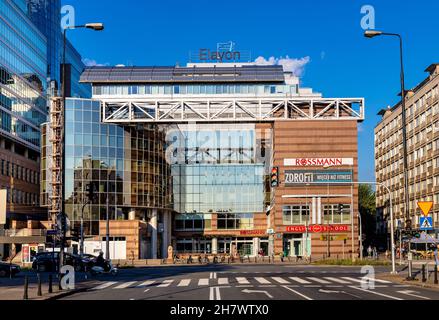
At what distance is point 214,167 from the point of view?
105000mm

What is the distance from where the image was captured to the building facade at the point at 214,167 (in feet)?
272

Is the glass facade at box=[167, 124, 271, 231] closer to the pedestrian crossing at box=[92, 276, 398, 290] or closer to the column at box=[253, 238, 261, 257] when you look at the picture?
the column at box=[253, 238, 261, 257]

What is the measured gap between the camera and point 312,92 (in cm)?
11569

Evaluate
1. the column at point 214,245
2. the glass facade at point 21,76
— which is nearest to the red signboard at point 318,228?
the column at point 214,245

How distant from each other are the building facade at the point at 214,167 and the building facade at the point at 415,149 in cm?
1162

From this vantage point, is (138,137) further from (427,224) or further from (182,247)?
(427,224)

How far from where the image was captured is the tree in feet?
406

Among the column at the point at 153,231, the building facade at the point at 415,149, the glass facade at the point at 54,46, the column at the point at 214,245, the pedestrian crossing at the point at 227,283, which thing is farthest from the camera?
the glass facade at the point at 54,46

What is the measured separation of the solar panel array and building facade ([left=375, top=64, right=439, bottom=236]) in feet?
76.5

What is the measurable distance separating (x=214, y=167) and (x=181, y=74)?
17.5 m

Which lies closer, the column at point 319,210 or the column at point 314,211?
the column at point 314,211

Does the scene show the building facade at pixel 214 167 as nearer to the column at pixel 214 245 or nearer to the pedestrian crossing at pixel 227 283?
the column at pixel 214 245

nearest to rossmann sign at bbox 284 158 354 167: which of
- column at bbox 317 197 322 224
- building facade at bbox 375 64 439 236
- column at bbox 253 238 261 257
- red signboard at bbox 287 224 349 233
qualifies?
column at bbox 317 197 322 224
